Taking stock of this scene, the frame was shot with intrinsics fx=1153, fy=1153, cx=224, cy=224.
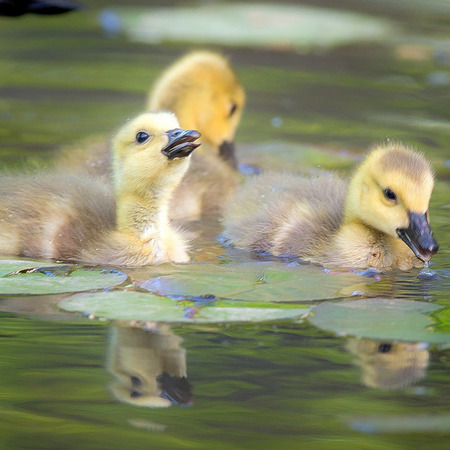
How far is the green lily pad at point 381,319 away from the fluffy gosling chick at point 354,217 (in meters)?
0.45

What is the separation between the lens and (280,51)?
932 cm

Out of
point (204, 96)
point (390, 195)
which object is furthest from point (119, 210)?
point (204, 96)

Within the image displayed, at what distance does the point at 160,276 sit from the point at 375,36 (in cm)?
604

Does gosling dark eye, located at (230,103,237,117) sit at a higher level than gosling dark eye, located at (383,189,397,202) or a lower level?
higher

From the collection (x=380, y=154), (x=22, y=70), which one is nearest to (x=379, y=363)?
(x=380, y=154)

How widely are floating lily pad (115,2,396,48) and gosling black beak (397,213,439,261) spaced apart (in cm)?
523

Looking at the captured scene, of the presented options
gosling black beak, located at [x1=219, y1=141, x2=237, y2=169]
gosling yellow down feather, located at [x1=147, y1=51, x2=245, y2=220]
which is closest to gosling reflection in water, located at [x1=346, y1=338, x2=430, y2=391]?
gosling yellow down feather, located at [x1=147, y1=51, x2=245, y2=220]

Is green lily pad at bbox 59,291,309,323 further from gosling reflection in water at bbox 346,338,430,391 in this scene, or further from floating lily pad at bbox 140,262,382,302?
gosling reflection in water at bbox 346,338,430,391

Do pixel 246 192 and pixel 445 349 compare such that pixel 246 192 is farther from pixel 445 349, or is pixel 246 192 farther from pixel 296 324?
pixel 445 349

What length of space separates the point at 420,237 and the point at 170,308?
1.04 meters

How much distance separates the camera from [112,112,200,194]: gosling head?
167 inches

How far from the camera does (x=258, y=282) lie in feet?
12.9

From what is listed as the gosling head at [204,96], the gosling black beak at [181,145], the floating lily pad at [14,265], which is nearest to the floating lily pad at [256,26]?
the gosling head at [204,96]


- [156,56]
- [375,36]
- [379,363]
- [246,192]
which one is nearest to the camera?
[379,363]
